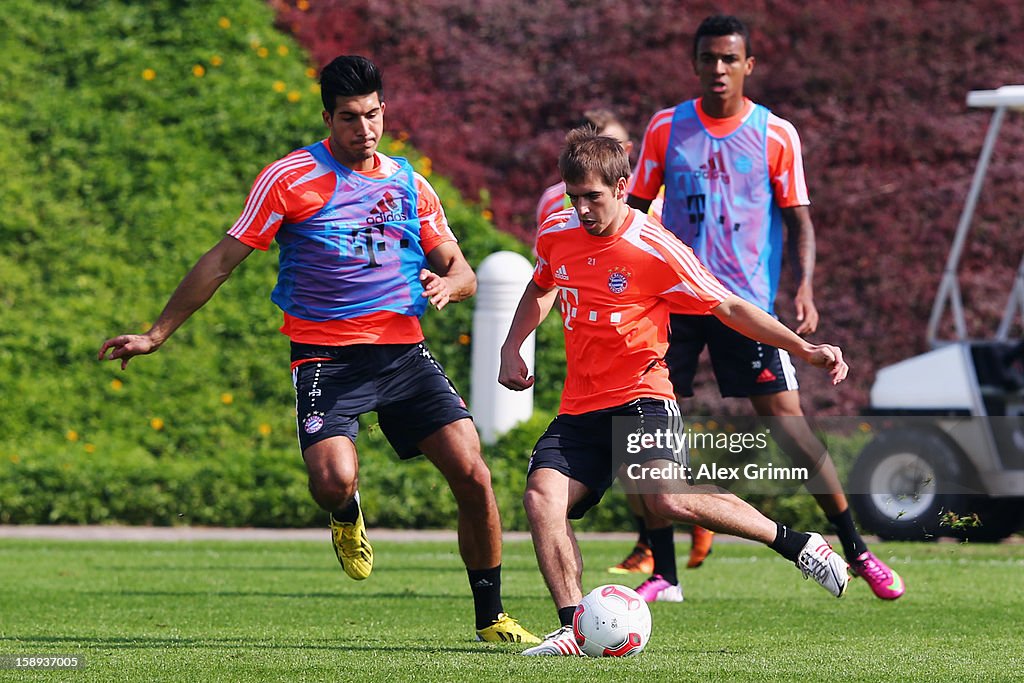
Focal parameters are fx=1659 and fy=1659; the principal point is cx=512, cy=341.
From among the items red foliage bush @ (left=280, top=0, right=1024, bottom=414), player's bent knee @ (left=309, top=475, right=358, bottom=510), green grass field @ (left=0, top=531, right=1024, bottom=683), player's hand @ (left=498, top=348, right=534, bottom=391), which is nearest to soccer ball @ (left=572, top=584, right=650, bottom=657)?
green grass field @ (left=0, top=531, right=1024, bottom=683)

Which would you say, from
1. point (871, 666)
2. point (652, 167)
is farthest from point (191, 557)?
point (871, 666)

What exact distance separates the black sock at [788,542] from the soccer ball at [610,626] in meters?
0.63

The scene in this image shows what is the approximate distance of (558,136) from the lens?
52.4ft

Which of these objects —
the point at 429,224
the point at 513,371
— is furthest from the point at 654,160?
the point at 513,371

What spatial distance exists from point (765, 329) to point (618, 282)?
0.56 m

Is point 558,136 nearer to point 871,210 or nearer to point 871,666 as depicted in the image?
point 871,210

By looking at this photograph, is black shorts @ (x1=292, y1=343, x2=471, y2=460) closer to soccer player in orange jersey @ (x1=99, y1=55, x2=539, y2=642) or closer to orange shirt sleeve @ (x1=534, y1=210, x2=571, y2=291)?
soccer player in orange jersey @ (x1=99, y1=55, x2=539, y2=642)

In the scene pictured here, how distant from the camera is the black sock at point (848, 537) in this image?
7.63 m

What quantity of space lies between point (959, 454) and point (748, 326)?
5406mm

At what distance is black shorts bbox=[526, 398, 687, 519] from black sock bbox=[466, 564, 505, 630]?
1.76 ft

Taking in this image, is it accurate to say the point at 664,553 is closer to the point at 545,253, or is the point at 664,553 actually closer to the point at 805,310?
the point at 805,310

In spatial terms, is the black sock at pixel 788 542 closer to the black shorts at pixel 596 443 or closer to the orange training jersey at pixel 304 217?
the black shorts at pixel 596 443

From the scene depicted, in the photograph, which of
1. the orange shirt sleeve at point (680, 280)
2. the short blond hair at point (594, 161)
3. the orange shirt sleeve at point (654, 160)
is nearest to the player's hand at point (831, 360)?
the orange shirt sleeve at point (680, 280)

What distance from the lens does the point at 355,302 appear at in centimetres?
648
